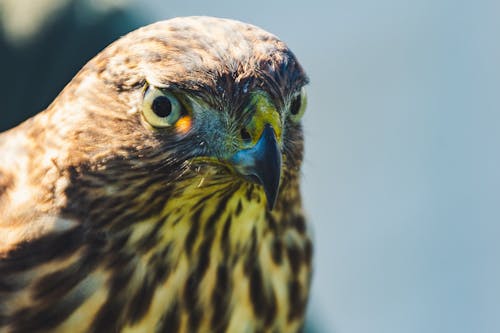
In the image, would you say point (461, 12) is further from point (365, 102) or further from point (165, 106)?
point (165, 106)

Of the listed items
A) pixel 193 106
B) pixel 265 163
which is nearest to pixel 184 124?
pixel 193 106

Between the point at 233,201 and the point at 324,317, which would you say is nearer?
the point at 233,201

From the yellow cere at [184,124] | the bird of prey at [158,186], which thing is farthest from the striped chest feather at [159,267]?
the yellow cere at [184,124]

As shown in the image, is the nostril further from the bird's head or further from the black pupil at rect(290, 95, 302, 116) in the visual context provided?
the black pupil at rect(290, 95, 302, 116)

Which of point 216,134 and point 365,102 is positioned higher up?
point 365,102

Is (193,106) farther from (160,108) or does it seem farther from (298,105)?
(298,105)

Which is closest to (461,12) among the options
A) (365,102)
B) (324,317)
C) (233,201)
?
(365,102)

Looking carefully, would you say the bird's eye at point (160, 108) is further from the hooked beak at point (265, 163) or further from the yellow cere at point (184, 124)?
the hooked beak at point (265, 163)
